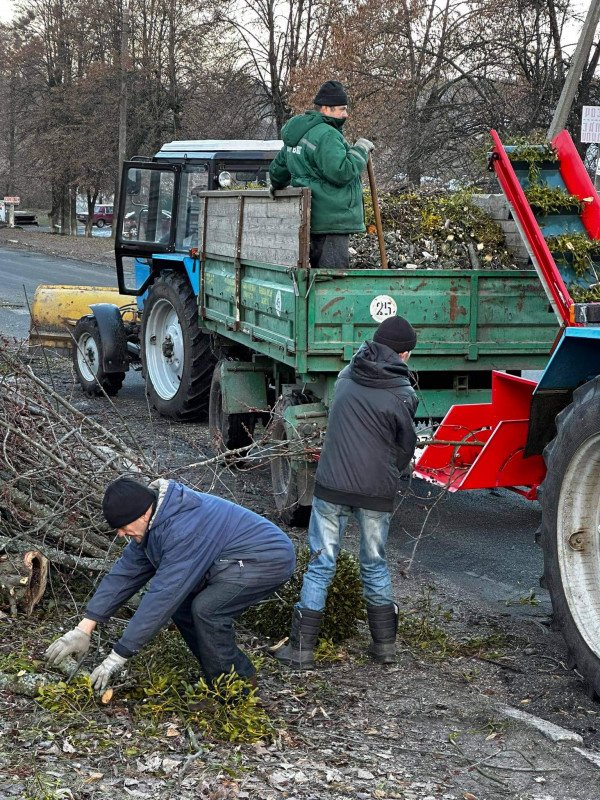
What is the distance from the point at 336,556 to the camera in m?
5.11

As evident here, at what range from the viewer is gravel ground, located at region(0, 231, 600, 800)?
12.4 feet

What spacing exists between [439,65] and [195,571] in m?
17.7

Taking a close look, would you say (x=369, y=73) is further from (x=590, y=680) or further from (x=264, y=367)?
(x=590, y=680)

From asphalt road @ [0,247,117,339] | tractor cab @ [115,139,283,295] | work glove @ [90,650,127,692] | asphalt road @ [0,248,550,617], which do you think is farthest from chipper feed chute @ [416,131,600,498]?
asphalt road @ [0,247,117,339]

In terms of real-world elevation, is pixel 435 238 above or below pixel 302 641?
above

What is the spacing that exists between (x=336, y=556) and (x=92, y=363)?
7096 mm

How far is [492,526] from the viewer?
7.42m

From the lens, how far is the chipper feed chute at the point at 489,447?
576 centimetres

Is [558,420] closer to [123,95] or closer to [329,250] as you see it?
[329,250]

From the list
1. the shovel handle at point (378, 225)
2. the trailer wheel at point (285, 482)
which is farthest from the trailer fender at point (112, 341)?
the shovel handle at point (378, 225)

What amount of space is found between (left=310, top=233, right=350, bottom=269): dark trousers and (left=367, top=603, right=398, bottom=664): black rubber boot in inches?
101

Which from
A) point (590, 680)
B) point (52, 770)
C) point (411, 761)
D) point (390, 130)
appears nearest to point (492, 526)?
point (590, 680)

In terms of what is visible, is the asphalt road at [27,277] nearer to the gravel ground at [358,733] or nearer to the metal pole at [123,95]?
the metal pole at [123,95]

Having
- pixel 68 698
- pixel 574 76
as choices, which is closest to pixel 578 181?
pixel 68 698
